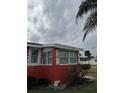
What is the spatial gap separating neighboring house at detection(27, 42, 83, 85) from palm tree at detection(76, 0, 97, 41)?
30cm

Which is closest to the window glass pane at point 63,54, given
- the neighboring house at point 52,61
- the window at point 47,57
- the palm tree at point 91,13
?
the neighboring house at point 52,61

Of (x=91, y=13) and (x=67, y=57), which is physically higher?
(x=91, y=13)

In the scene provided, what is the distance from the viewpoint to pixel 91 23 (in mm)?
2383

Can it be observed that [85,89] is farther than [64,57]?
No

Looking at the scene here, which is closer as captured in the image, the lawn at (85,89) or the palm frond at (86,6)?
the lawn at (85,89)

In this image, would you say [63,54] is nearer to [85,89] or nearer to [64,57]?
[64,57]

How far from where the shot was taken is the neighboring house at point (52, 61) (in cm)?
240

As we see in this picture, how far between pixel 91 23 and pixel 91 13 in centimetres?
14

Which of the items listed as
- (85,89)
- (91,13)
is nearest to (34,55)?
(85,89)

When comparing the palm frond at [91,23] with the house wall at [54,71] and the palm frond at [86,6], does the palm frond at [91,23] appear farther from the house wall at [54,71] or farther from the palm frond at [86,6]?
the house wall at [54,71]

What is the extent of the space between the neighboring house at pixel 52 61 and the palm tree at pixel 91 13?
0.98ft
